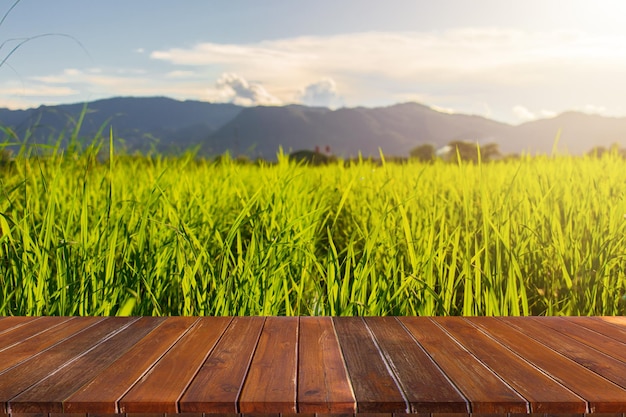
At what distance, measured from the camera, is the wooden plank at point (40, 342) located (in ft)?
5.78

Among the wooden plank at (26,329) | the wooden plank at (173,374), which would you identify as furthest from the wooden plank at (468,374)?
the wooden plank at (26,329)

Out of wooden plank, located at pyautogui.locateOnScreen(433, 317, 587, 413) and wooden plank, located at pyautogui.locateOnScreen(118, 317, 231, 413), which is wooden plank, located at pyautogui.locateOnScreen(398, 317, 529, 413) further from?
wooden plank, located at pyautogui.locateOnScreen(118, 317, 231, 413)

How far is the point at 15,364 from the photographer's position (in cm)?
172

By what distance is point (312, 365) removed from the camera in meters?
1.68

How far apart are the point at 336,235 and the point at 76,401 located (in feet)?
10.9

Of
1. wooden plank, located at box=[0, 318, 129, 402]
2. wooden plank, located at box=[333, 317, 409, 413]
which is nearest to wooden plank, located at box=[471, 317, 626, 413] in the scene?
wooden plank, located at box=[333, 317, 409, 413]

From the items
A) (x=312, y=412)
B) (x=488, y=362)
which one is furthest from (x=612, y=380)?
(x=312, y=412)

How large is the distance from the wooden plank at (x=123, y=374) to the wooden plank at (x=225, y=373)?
0.56 ft

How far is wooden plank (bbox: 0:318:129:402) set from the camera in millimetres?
1550

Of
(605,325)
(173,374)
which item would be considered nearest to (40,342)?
(173,374)

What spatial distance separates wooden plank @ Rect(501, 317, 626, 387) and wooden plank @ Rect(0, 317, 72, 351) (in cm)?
177

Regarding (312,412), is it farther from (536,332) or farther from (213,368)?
(536,332)

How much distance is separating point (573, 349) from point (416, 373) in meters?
0.65

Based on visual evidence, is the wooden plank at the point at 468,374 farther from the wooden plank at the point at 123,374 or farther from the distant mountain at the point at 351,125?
the distant mountain at the point at 351,125
